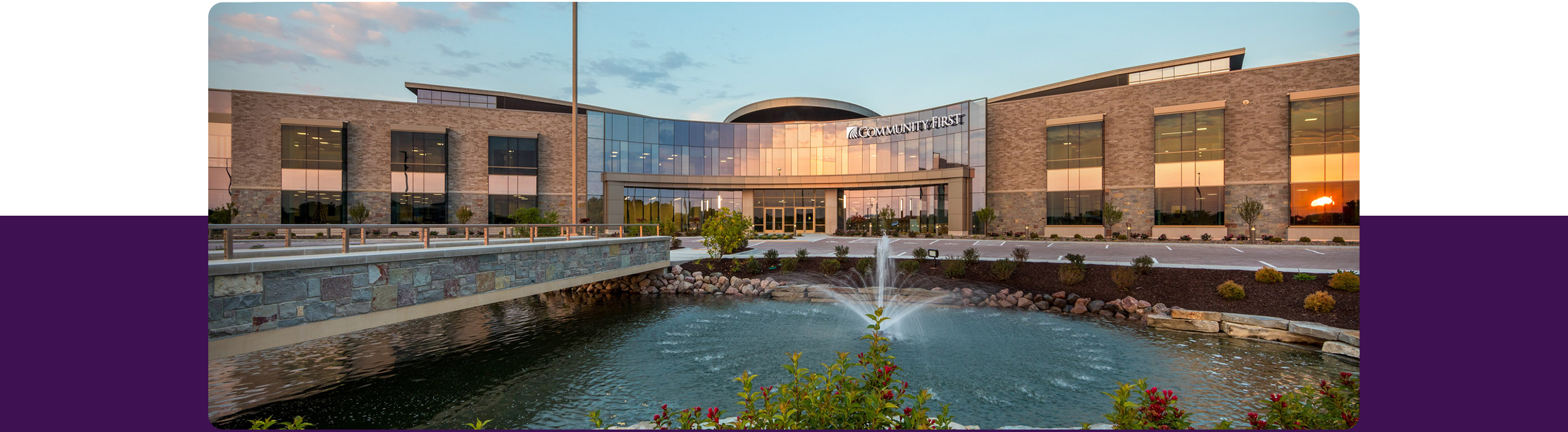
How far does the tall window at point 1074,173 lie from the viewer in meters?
35.3

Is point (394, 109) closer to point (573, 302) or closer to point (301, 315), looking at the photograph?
point (573, 302)

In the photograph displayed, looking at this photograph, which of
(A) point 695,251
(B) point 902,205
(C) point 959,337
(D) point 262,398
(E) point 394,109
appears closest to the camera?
(D) point 262,398

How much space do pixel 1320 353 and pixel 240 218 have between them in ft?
164

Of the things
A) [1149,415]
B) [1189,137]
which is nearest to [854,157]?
[1189,137]

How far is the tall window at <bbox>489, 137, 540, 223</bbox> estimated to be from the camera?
38.8 meters

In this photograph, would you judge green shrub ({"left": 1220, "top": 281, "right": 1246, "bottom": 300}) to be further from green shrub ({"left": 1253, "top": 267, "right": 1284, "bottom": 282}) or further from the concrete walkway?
the concrete walkway

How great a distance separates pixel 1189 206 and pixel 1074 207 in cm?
628

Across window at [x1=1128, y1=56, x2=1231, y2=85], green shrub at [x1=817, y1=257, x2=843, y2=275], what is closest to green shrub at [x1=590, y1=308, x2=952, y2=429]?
green shrub at [x1=817, y1=257, x2=843, y2=275]

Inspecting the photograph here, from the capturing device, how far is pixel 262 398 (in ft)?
24.1

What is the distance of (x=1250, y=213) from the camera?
29.8 metres

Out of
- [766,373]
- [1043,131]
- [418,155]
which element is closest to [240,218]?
[418,155]

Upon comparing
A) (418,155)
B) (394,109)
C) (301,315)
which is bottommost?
(301,315)

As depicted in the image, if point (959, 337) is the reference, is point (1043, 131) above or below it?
above

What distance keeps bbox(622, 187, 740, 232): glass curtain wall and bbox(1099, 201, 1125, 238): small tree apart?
26649mm
